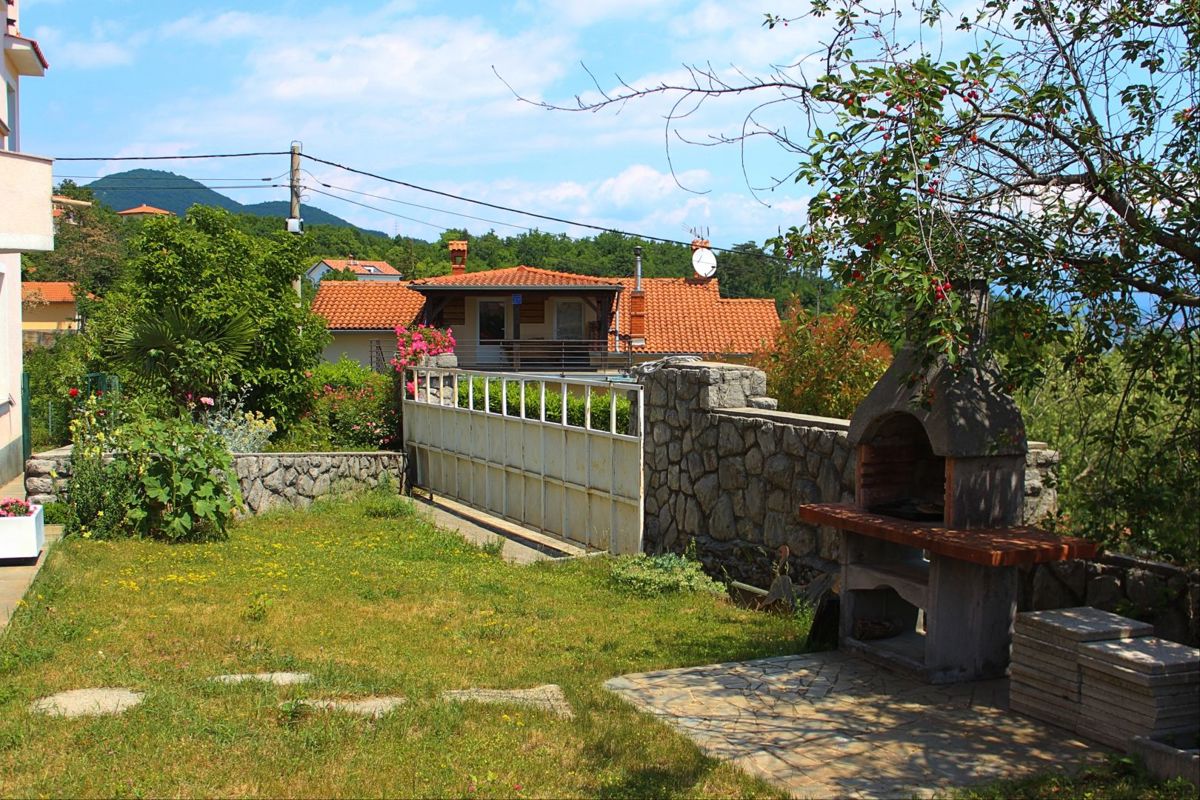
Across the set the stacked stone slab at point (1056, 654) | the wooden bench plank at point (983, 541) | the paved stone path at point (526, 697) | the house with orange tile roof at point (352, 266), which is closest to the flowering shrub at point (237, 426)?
the paved stone path at point (526, 697)

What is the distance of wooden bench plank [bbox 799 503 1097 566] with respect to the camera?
616 cm

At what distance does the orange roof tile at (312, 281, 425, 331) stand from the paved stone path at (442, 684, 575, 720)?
122 ft

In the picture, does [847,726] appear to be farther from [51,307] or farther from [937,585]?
[51,307]

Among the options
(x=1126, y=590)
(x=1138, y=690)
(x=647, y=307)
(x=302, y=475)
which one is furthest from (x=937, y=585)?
(x=647, y=307)

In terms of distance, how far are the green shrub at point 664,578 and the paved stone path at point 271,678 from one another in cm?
404

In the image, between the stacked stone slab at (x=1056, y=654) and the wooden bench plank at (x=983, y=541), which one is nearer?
the stacked stone slab at (x=1056, y=654)

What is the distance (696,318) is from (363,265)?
49.8m

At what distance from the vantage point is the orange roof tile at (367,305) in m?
43.9

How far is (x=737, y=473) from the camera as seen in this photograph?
10703 mm

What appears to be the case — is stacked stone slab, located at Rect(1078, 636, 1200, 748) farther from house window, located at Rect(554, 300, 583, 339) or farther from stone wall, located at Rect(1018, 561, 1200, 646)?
house window, located at Rect(554, 300, 583, 339)

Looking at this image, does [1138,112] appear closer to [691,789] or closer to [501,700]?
[691,789]

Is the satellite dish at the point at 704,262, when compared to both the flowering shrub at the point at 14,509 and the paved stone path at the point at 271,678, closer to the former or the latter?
the flowering shrub at the point at 14,509

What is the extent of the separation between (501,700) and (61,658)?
310 centimetres

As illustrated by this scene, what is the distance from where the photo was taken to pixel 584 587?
10.8 metres
